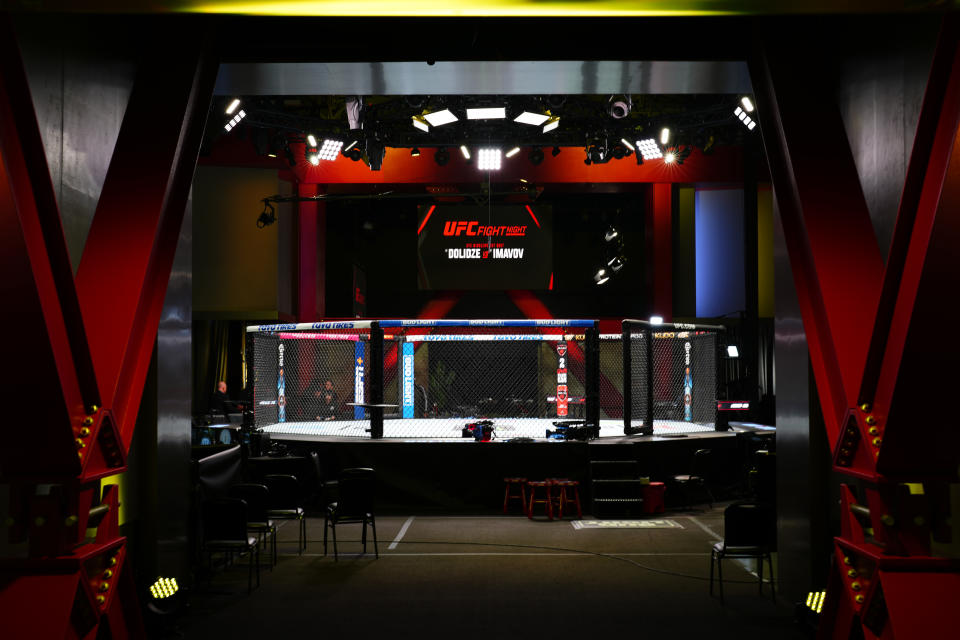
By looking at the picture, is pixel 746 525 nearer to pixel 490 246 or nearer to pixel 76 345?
pixel 76 345

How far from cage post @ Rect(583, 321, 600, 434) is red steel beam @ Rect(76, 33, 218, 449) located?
6.85 m

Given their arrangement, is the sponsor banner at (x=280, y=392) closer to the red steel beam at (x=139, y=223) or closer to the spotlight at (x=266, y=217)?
the spotlight at (x=266, y=217)

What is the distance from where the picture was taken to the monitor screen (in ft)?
51.6

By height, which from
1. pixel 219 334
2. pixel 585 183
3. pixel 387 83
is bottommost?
pixel 219 334

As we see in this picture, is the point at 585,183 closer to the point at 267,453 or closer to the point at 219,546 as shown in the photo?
the point at 267,453

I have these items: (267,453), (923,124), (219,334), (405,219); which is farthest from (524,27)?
(219,334)

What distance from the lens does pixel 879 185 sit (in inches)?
158

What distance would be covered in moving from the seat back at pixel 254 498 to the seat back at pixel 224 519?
0.52 metres

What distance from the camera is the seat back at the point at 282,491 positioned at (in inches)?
283

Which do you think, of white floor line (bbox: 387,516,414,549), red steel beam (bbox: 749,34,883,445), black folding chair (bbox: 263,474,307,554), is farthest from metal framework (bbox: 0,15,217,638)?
white floor line (bbox: 387,516,414,549)

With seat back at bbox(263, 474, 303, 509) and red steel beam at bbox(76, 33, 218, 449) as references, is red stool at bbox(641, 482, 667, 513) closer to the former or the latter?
seat back at bbox(263, 474, 303, 509)

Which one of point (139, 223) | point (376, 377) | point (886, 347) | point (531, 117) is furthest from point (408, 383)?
point (886, 347)

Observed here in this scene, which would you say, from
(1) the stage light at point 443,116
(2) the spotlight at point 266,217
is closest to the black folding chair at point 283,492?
(1) the stage light at point 443,116

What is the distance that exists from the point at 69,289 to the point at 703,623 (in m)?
4.52
